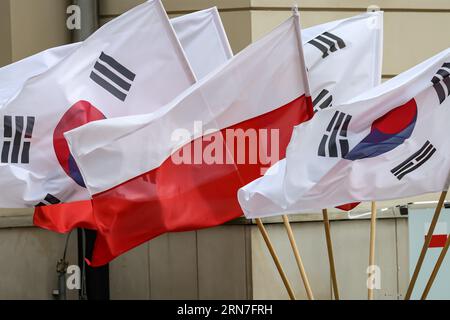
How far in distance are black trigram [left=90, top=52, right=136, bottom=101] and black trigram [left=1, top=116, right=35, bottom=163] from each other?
25.7 inches

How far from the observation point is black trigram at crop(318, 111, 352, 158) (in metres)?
9.18

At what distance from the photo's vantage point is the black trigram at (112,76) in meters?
10.1

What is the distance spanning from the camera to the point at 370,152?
927 centimetres

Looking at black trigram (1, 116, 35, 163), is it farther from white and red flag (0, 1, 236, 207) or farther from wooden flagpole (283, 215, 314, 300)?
wooden flagpole (283, 215, 314, 300)

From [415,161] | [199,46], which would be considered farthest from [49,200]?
[415,161]

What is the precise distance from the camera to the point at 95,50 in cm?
1012

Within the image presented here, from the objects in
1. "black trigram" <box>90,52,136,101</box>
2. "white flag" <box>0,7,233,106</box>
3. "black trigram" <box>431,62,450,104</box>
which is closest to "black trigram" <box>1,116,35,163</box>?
"black trigram" <box>90,52,136,101</box>

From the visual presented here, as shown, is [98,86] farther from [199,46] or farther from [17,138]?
[199,46]

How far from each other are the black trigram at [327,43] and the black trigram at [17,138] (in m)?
2.71

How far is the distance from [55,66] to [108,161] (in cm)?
120

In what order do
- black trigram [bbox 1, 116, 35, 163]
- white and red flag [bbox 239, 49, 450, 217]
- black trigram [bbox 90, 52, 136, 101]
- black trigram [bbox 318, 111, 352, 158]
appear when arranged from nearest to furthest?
white and red flag [bbox 239, 49, 450, 217] → black trigram [bbox 318, 111, 352, 158] → black trigram [bbox 1, 116, 35, 163] → black trigram [bbox 90, 52, 136, 101]

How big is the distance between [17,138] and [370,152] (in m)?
2.93
